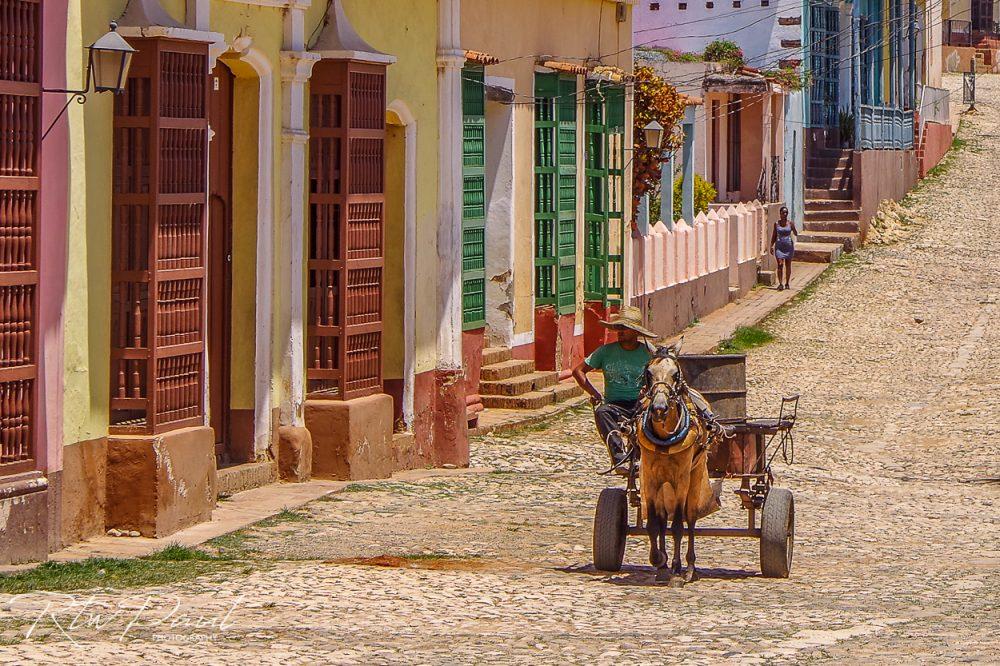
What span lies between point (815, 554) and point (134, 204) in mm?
4718

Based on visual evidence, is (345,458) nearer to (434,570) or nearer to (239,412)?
(239,412)

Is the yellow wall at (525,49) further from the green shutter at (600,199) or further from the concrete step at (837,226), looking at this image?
the concrete step at (837,226)

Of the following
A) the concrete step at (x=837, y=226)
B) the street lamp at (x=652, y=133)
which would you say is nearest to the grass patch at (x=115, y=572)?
the street lamp at (x=652, y=133)

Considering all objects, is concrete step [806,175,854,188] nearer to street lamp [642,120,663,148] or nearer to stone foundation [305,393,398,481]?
street lamp [642,120,663,148]

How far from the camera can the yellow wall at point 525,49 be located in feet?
60.6

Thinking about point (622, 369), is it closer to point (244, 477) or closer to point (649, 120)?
point (244, 477)

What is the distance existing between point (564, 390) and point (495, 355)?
109 centimetres

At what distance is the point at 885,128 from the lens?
39875mm

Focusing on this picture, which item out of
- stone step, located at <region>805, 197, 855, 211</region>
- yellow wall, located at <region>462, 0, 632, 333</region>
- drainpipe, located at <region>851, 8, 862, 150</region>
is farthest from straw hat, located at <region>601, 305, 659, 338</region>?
drainpipe, located at <region>851, 8, 862, 150</region>

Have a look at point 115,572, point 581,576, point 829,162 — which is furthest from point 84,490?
point 829,162

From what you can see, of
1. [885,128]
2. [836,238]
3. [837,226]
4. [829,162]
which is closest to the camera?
[836,238]

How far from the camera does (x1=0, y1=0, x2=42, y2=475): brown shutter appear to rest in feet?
31.3

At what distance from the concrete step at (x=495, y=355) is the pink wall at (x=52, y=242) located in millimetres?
9386

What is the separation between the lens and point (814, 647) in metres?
8.06
